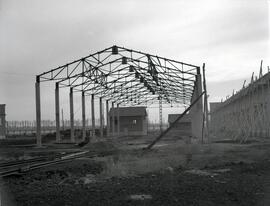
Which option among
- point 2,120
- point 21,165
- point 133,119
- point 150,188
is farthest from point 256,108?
point 2,120

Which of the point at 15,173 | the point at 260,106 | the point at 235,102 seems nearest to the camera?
the point at 15,173

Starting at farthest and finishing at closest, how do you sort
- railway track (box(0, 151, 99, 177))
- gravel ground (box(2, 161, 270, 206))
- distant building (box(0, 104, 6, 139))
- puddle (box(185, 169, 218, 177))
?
distant building (box(0, 104, 6, 139))
railway track (box(0, 151, 99, 177))
puddle (box(185, 169, 218, 177))
gravel ground (box(2, 161, 270, 206))

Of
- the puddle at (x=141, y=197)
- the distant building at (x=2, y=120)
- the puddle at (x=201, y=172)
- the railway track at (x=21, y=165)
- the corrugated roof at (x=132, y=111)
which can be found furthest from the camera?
the corrugated roof at (x=132, y=111)

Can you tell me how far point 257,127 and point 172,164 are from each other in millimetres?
20282

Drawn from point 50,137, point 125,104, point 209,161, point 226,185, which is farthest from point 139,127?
point 226,185

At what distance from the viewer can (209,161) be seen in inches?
532

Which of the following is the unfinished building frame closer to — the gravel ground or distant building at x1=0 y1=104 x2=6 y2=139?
the gravel ground

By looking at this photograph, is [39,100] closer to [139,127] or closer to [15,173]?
[15,173]

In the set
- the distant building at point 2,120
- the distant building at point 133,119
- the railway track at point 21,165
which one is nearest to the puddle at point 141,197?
the railway track at point 21,165

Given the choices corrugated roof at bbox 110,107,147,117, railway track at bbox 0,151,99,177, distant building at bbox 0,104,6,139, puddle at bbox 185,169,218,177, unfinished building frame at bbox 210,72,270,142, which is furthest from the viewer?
corrugated roof at bbox 110,107,147,117

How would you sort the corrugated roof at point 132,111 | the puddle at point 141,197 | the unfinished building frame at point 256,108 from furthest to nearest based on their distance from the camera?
the corrugated roof at point 132,111 → the unfinished building frame at point 256,108 → the puddle at point 141,197

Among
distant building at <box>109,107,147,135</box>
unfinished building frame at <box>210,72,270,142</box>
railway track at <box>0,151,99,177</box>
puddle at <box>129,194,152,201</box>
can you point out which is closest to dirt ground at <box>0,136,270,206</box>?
puddle at <box>129,194,152,201</box>

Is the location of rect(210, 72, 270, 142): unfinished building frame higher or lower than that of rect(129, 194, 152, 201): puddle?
higher

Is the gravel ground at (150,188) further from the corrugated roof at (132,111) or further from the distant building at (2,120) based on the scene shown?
the corrugated roof at (132,111)
